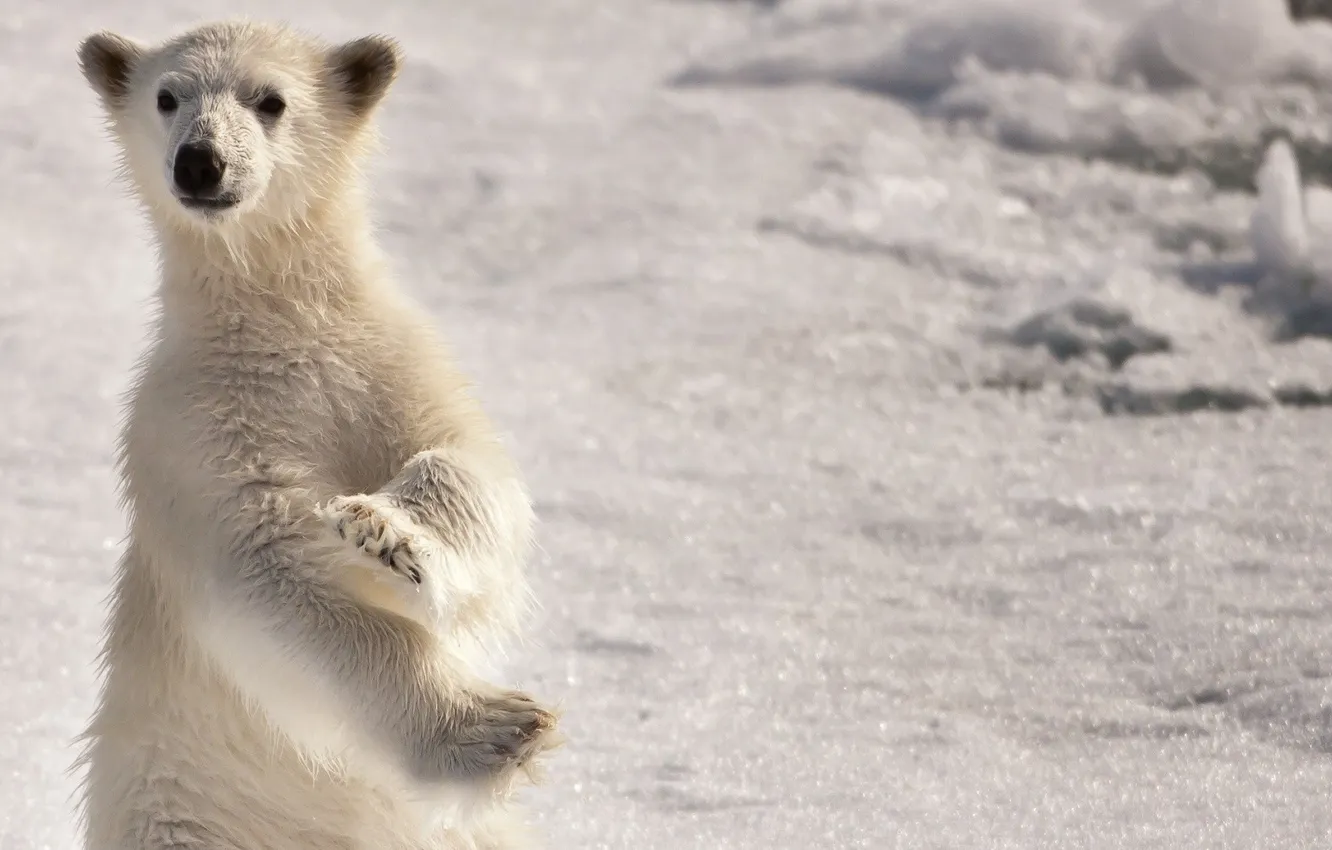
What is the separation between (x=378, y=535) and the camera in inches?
93.4

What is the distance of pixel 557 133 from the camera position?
7453 millimetres

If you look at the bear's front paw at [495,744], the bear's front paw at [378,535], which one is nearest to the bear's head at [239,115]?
the bear's front paw at [378,535]

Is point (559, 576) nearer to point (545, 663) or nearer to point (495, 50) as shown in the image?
point (545, 663)

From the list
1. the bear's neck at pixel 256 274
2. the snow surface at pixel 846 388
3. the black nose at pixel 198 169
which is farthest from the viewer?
the snow surface at pixel 846 388

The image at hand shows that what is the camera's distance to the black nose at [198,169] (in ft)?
8.74

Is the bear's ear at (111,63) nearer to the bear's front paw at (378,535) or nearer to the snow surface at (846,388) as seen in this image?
the bear's front paw at (378,535)

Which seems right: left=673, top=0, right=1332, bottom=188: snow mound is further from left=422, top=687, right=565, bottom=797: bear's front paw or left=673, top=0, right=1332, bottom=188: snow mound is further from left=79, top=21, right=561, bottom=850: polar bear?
left=422, top=687, right=565, bottom=797: bear's front paw

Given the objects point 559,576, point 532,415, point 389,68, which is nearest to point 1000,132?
point 532,415

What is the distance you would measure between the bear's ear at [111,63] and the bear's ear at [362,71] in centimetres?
36

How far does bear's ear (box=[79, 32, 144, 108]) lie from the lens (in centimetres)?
304

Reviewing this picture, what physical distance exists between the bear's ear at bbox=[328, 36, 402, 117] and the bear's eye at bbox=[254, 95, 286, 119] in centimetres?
18

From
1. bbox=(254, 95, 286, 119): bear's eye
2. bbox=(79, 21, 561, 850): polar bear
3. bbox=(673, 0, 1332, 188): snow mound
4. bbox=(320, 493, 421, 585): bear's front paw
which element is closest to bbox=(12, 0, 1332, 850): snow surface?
bbox=(673, 0, 1332, 188): snow mound

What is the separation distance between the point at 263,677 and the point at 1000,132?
574 cm

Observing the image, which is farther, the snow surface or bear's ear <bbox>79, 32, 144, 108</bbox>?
the snow surface
